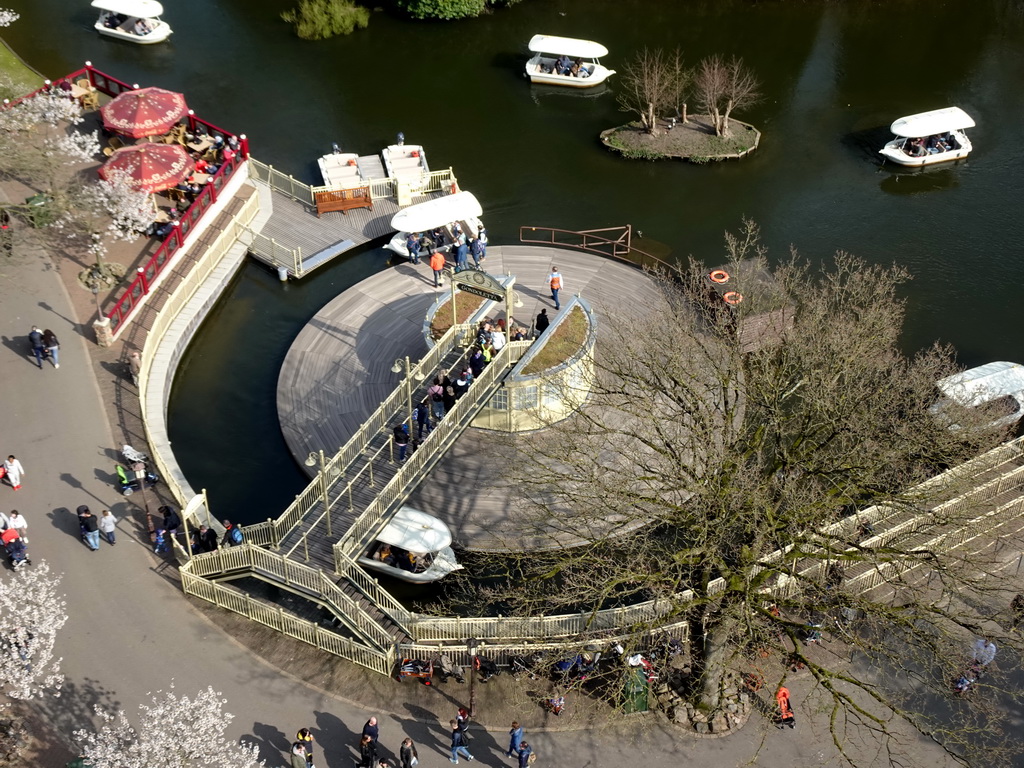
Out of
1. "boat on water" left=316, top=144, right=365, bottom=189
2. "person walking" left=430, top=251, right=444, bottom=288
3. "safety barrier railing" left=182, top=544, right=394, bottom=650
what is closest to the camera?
"safety barrier railing" left=182, top=544, right=394, bottom=650

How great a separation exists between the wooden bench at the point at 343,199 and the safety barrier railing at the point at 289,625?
22341 millimetres

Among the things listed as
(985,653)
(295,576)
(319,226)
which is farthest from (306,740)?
(319,226)

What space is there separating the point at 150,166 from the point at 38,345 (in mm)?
10508

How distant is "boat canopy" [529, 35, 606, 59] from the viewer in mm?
63594

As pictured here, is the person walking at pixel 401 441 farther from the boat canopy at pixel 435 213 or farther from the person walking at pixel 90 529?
the boat canopy at pixel 435 213

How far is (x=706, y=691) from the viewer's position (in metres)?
33.2

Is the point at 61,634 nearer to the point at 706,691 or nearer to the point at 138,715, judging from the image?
the point at 138,715

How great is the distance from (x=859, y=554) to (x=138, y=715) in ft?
66.1

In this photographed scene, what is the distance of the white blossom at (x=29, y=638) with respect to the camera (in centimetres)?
3092

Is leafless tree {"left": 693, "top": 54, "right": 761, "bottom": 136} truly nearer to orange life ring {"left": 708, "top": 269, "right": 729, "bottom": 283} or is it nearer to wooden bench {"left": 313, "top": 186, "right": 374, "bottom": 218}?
orange life ring {"left": 708, "top": 269, "right": 729, "bottom": 283}

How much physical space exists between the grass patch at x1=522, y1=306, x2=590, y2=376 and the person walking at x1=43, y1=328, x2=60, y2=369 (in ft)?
55.8

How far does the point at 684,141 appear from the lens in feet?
193

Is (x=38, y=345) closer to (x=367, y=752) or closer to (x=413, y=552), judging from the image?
(x=413, y=552)

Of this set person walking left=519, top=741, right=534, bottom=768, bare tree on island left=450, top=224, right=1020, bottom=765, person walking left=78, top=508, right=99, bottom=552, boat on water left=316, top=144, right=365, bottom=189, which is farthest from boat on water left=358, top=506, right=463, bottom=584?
boat on water left=316, top=144, right=365, bottom=189
